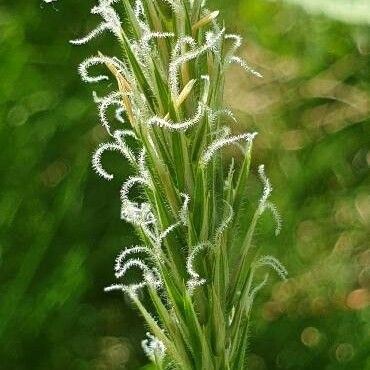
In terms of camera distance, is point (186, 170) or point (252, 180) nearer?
point (186, 170)

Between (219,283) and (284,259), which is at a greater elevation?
(219,283)

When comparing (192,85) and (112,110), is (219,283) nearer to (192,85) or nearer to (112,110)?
(192,85)

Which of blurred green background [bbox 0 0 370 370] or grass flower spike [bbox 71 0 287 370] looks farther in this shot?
blurred green background [bbox 0 0 370 370]

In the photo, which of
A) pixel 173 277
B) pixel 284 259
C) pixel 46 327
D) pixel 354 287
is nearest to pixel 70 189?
pixel 46 327

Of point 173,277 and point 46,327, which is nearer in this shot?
point 173,277

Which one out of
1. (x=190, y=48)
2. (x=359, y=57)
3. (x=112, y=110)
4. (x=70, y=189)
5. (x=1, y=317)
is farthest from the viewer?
(x=112, y=110)

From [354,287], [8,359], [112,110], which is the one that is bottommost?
[354,287]

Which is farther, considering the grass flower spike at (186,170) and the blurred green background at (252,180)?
the blurred green background at (252,180)

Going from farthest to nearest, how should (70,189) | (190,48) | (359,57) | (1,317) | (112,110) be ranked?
1. (112,110)
2. (359,57)
3. (70,189)
4. (1,317)
5. (190,48)
